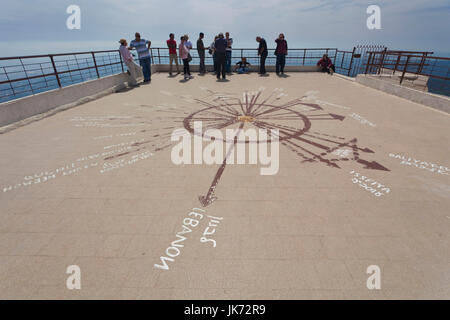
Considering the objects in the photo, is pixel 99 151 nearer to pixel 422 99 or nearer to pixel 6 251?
pixel 6 251

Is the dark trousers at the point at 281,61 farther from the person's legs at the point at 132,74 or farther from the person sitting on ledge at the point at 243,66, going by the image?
the person's legs at the point at 132,74

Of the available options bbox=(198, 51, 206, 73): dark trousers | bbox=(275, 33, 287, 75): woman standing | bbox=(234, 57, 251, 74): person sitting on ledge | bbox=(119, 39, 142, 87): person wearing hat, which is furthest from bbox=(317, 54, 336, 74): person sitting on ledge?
bbox=(119, 39, 142, 87): person wearing hat

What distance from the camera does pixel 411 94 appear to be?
819 cm

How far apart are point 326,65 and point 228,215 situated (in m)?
15.2

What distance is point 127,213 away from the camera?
3221mm

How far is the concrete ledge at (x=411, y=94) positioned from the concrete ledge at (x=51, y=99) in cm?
1202

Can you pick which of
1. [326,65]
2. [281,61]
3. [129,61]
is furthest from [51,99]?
[326,65]

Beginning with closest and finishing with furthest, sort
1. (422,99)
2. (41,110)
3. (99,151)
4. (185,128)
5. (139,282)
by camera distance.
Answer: (139,282), (99,151), (185,128), (41,110), (422,99)

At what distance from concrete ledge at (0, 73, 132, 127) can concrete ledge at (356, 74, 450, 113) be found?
1202cm

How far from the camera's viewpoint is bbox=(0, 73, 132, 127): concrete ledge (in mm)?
6172

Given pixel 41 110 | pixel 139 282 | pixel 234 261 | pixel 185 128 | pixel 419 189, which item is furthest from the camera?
pixel 41 110

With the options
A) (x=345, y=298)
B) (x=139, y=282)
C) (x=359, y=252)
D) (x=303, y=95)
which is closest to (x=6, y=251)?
(x=139, y=282)

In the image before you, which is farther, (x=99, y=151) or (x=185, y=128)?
(x=185, y=128)

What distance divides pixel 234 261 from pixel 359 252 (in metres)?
1.50
